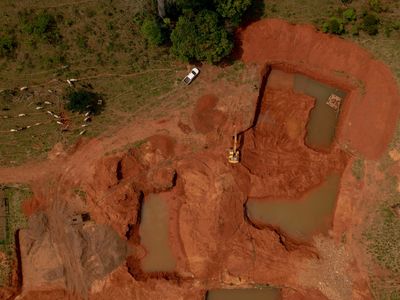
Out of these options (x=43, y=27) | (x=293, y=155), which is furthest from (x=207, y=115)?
(x=43, y=27)

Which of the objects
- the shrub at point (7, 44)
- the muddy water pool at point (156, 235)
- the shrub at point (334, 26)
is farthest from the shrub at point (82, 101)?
the shrub at point (334, 26)

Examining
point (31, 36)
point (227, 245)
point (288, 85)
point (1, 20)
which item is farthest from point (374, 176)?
point (1, 20)

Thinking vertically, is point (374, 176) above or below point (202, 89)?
below

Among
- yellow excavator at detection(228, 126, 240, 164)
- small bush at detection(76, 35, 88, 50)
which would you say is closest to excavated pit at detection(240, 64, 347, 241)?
yellow excavator at detection(228, 126, 240, 164)

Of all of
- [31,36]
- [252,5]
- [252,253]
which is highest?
[252,5]

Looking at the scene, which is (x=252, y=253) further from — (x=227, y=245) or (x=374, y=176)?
(x=374, y=176)

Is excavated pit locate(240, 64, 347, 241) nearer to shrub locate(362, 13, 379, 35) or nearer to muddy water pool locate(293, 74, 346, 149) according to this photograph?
muddy water pool locate(293, 74, 346, 149)

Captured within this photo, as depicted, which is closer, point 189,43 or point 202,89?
point 189,43
